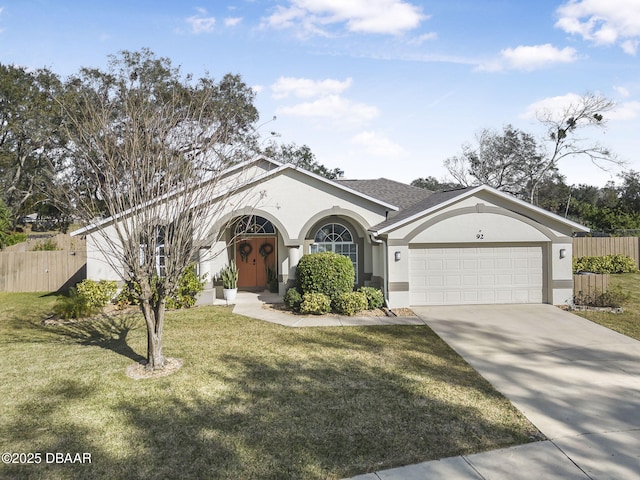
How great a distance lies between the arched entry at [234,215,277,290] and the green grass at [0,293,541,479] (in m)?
7.14

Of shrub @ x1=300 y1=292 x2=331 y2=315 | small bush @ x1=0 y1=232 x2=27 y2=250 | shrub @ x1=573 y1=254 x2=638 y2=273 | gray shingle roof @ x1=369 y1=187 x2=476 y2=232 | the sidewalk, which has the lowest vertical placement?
the sidewalk

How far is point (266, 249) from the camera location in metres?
17.2

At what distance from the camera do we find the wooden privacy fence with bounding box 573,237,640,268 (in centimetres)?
2205

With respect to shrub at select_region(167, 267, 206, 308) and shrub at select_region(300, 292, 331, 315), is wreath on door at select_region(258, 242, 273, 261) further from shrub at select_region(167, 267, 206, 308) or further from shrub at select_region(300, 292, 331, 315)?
shrub at select_region(300, 292, 331, 315)

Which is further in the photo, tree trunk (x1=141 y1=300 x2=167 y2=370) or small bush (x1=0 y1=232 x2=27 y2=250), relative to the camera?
small bush (x1=0 y1=232 x2=27 y2=250)

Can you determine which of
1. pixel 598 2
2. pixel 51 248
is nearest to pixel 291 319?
pixel 598 2

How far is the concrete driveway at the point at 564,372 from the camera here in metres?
5.15

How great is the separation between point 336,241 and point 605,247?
634 inches

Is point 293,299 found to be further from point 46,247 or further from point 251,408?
point 46,247

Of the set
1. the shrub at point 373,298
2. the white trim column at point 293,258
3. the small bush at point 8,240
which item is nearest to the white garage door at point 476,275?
the shrub at point 373,298

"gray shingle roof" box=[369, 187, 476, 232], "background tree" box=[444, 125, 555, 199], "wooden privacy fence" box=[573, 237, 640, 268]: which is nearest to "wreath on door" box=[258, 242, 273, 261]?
"gray shingle roof" box=[369, 187, 476, 232]

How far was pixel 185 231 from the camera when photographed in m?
7.79

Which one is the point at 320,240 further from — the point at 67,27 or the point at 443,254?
the point at 67,27

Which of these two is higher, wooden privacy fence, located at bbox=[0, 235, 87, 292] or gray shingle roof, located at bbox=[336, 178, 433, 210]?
gray shingle roof, located at bbox=[336, 178, 433, 210]
